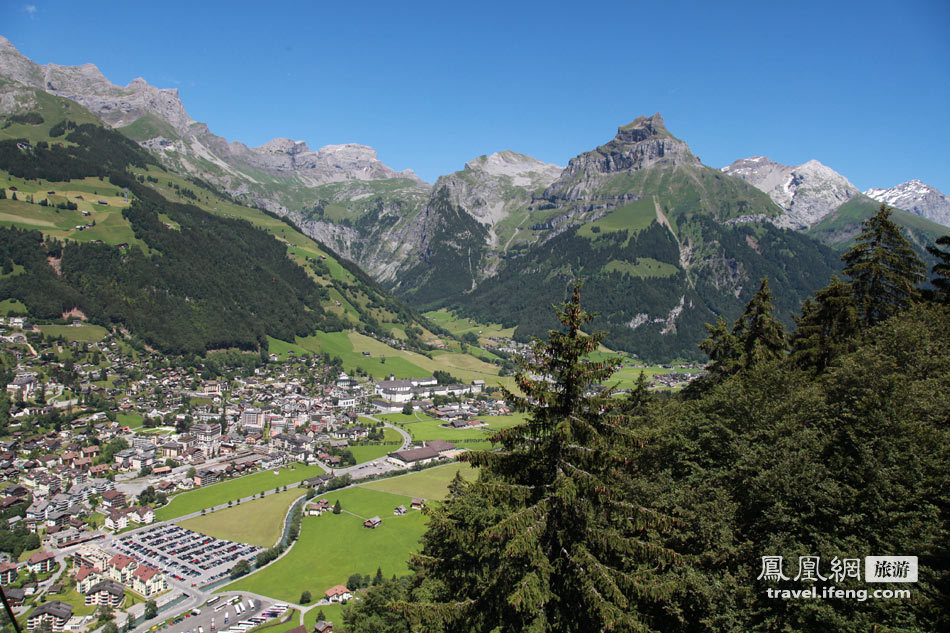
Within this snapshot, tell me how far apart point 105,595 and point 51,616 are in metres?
3.51

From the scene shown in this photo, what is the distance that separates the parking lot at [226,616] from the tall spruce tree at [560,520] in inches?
1292

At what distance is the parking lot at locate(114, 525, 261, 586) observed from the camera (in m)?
43.7

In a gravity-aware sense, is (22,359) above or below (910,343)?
below

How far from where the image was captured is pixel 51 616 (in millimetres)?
36125

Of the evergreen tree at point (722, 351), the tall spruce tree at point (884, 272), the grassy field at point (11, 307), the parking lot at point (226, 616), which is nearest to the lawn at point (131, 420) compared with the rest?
the grassy field at point (11, 307)

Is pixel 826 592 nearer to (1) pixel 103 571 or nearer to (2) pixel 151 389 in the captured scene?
(1) pixel 103 571

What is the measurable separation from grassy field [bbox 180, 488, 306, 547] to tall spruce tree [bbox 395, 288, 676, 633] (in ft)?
151

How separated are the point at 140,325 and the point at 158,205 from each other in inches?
2666

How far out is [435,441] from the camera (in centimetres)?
8169

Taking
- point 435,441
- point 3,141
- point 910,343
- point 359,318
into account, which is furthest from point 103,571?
point 3,141

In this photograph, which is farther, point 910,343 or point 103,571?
point 103,571

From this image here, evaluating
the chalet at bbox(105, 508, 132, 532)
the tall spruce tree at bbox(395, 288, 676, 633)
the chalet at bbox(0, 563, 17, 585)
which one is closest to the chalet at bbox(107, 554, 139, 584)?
the chalet at bbox(0, 563, 17, 585)

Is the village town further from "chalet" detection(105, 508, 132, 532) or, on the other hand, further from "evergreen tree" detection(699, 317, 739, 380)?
"evergreen tree" detection(699, 317, 739, 380)

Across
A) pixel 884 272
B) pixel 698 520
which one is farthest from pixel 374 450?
pixel 698 520
